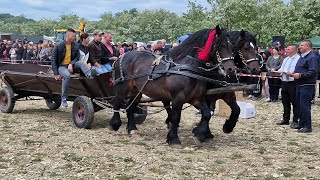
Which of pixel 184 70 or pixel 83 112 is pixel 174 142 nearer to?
pixel 184 70

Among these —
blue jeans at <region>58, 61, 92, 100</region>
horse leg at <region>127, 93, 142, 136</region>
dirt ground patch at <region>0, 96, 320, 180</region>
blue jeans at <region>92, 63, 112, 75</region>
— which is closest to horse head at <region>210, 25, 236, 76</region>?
dirt ground patch at <region>0, 96, 320, 180</region>

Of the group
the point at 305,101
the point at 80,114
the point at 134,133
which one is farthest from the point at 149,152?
the point at 305,101

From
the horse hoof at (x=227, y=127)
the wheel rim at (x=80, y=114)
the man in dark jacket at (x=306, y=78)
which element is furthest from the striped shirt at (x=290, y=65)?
the wheel rim at (x=80, y=114)

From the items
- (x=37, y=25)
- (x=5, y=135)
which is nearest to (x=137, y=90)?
(x=5, y=135)

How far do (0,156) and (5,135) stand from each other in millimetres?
1670

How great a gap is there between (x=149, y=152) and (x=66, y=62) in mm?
3238

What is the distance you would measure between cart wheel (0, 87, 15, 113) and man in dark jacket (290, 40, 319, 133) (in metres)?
6.23

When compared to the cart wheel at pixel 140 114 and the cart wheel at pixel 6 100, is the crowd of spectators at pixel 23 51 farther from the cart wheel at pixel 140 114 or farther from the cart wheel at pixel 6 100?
the cart wheel at pixel 140 114

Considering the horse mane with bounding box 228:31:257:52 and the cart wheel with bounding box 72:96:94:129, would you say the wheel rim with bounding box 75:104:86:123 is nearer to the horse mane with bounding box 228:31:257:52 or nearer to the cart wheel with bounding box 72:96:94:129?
the cart wheel with bounding box 72:96:94:129

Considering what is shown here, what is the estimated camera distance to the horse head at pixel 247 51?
25.7 feet

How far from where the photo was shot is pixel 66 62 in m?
9.48

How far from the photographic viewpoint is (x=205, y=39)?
25.0ft

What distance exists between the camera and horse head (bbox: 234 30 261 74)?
25.7ft

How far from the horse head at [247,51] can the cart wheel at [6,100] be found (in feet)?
18.3
